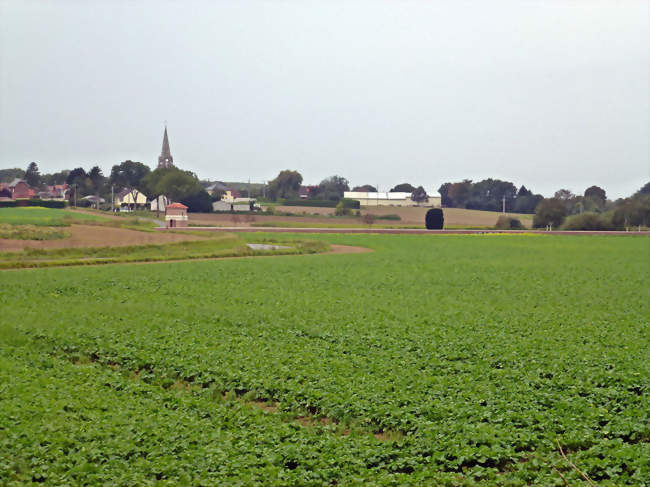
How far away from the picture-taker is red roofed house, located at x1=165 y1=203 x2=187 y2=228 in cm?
8112

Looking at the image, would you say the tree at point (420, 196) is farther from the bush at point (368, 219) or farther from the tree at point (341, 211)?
the bush at point (368, 219)

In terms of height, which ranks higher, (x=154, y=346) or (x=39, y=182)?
(x=39, y=182)

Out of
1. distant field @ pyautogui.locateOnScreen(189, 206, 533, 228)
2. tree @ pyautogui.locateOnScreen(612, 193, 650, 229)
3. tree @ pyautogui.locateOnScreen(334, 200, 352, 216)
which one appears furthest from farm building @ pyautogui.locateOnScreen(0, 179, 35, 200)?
tree @ pyautogui.locateOnScreen(612, 193, 650, 229)

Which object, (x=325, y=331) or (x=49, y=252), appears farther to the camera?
(x=49, y=252)

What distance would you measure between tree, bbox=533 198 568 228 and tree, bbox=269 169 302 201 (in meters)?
75.0

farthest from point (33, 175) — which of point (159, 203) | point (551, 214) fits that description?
point (551, 214)

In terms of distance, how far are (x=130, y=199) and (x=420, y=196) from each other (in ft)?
249

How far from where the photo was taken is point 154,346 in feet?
52.8

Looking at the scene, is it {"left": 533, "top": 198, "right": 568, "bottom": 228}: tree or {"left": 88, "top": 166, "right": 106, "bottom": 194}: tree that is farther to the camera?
{"left": 88, "top": 166, "right": 106, "bottom": 194}: tree

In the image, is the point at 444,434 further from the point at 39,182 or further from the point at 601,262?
the point at 39,182

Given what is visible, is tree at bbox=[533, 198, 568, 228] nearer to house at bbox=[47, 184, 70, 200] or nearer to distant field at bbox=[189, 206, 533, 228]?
distant field at bbox=[189, 206, 533, 228]

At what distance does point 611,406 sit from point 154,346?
10629mm

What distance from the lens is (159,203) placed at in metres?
126

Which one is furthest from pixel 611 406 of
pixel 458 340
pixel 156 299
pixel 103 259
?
pixel 103 259
